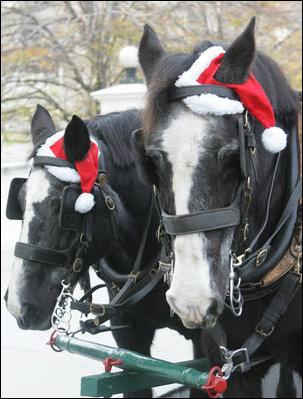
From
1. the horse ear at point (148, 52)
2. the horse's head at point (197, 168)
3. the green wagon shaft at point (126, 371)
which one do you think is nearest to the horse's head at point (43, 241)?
the green wagon shaft at point (126, 371)

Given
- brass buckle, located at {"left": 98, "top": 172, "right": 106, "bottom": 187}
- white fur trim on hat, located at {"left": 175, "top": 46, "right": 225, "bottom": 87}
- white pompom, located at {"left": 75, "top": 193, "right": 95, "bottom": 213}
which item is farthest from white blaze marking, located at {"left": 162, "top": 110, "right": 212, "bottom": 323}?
brass buckle, located at {"left": 98, "top": 172, "right": 106, "bottom": 187}

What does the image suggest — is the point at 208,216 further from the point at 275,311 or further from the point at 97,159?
the point at 97,159

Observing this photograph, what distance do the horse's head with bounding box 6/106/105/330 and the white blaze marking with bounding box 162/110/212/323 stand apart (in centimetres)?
101

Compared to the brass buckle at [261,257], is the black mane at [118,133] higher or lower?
higher

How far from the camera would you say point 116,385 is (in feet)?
9.89

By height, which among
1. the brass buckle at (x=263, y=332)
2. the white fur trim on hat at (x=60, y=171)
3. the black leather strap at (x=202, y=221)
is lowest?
the brass buckle at (x=263, y=332)

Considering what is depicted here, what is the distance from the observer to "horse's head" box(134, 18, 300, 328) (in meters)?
2.08

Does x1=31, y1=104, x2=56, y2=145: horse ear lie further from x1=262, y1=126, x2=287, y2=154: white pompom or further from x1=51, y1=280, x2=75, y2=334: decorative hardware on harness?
x1=262, y1=126, x2=287, y2=154: white pompom

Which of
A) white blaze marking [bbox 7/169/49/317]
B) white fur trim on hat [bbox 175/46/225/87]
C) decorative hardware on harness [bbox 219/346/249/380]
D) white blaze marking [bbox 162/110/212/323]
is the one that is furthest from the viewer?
white blaze marking [bbox 7/169/49/317]

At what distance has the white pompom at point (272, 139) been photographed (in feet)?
7.77

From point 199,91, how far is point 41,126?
4.63 feet

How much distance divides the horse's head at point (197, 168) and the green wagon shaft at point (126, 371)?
1.80 feet

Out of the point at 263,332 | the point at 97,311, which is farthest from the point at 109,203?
the point at 263,332

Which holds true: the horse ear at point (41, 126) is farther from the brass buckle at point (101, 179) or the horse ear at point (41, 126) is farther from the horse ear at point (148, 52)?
the horse ear at point (148, 52)
